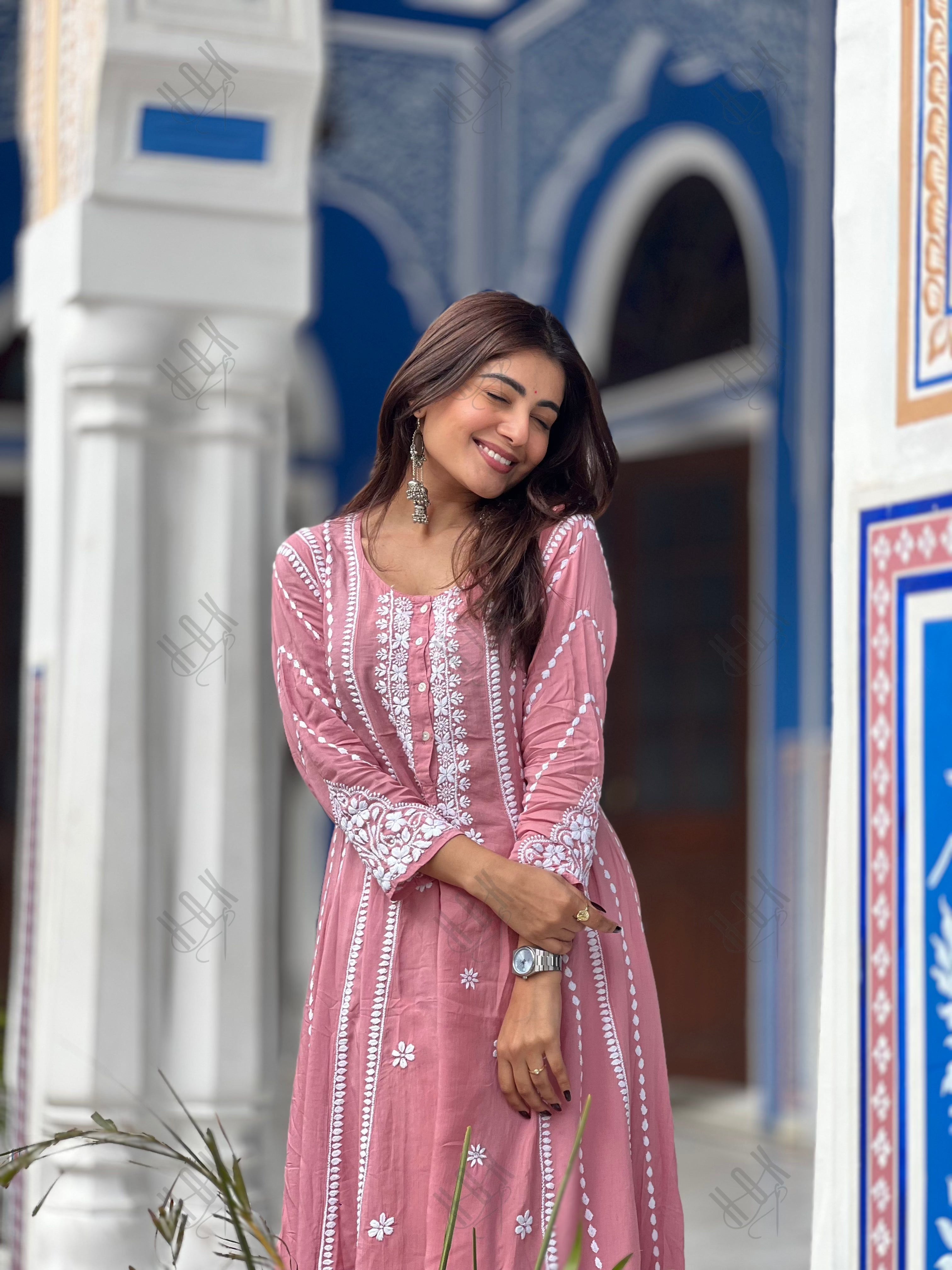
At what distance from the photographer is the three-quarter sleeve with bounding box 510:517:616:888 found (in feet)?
4.37

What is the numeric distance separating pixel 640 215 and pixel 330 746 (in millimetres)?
3626

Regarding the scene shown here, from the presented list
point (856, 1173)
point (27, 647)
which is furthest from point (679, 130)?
point (856, 1173)

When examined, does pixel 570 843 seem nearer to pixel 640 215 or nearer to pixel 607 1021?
pixel 607 1021

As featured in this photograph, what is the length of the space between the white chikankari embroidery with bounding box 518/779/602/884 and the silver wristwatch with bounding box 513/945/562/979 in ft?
0.21

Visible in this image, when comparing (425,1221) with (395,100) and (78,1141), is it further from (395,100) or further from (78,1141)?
(395,100)

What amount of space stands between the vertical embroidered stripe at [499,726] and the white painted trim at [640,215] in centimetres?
A: 311

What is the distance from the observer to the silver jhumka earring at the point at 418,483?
147 cm

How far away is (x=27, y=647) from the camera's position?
2955 mm

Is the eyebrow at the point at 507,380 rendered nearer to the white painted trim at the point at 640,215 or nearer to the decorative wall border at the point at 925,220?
the decorative wall border at the point at 925,220

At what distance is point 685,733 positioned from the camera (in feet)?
16.0
